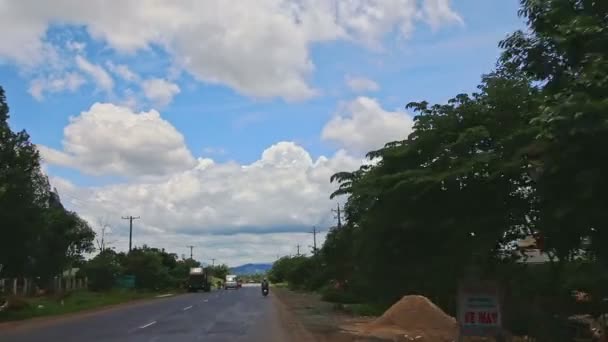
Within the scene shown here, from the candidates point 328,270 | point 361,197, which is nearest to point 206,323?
point 361,197

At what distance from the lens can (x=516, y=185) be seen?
12.7 metres

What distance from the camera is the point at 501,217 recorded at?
12.6 meters

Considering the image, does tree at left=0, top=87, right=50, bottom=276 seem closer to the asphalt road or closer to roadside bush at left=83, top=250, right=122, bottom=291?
the asphalt road

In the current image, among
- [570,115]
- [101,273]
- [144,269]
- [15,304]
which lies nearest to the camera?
[570,115]

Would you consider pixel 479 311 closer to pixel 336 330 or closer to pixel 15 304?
pixel 336 330

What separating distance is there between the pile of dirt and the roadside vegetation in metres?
4.39

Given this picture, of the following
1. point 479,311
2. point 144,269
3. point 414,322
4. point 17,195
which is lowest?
point 414,322

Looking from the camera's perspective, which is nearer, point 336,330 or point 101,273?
point 336,330

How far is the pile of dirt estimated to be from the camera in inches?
848

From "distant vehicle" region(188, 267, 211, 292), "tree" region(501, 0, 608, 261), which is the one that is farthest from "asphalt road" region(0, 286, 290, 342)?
"distant vehicle" region(188, 267, 211, 292)

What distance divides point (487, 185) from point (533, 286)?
2641 mm

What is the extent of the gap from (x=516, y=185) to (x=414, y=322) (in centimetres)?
1038

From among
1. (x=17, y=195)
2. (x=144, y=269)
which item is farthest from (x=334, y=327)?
(x=144, y=269)

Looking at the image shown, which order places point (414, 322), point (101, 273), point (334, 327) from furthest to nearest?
1. point (101, 273)
2. point (334, 327)
3. point (414, 322)
